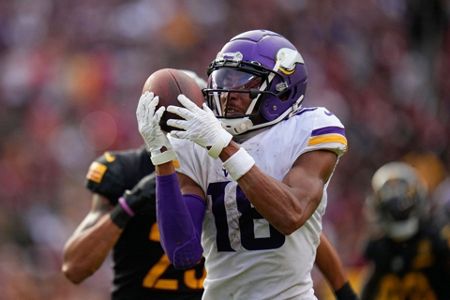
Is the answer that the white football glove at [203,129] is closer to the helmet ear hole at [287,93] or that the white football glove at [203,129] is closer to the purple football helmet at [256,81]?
the purple football helmet at [256,81]

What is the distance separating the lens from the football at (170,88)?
12.5ft

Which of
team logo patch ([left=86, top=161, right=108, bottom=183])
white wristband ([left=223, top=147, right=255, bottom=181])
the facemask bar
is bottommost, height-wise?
team logo patch ([left=86, top=161, right=108, bottom=183])

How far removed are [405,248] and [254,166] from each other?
127 inches

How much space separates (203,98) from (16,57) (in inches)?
331

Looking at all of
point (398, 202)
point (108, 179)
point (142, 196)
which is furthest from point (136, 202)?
point (398, 202)

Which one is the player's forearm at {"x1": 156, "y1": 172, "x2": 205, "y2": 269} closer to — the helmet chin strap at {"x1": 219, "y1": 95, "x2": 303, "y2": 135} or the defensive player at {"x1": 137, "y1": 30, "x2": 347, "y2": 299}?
the defensive player at {"x1": 137, "y1": 30, "x2": 347, "y2": 299}

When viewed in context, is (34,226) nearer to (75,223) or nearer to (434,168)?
(75,223)

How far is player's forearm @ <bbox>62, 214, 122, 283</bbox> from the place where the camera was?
15.6ft

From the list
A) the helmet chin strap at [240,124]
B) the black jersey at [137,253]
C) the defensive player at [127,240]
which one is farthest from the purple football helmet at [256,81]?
the black jersey at [137,253]

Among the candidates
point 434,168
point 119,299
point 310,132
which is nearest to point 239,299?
point 310,132

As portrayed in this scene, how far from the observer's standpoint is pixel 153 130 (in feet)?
12.4

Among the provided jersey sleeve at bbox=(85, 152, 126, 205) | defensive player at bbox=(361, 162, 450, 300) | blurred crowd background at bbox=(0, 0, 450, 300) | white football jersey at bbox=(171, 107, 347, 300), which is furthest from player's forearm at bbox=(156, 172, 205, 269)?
blurred crowd background at bbox=(0, 0, 450, 300)

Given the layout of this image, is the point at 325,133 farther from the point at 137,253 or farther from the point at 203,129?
the point at 137,253

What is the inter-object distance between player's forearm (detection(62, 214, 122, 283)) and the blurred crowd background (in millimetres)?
4543
